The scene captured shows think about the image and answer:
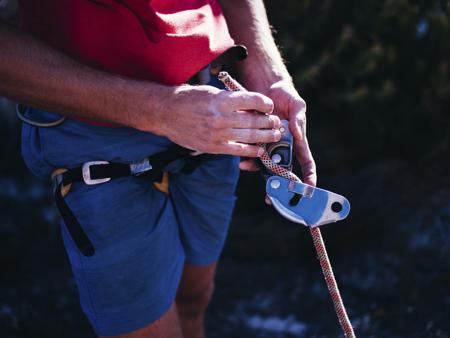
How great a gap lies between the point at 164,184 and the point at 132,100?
385mm

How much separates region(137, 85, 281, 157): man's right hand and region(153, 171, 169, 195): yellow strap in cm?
31

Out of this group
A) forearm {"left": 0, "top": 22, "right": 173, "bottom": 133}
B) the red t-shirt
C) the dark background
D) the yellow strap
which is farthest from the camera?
the dark background

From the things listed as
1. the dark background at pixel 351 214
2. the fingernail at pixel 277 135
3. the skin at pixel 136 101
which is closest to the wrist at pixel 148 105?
the skin at pixel 136 101

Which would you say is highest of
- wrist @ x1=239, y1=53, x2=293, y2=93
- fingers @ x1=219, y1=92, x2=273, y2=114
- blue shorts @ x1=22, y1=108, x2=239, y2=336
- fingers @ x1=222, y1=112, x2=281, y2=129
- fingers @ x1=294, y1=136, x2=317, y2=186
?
fingers @ x1=219, y1=92, x2=273, y2=114

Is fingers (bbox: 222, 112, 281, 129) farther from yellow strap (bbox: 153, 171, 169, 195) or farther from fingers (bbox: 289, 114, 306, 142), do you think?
yellow strap (bbox: 153, 171, 169, 195)

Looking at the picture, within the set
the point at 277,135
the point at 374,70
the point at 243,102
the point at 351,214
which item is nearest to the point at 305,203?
the point at 277,135

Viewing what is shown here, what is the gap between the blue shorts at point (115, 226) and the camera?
1424 mm

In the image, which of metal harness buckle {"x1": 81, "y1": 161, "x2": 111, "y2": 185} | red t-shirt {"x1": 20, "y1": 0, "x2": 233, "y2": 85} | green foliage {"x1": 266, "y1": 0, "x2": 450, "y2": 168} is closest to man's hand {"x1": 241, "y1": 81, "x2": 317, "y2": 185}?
red t-shirt {"x1": 20, "y1": 0, "x2": 233, "y2": 85}

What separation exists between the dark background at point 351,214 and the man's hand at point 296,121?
148 centimetres

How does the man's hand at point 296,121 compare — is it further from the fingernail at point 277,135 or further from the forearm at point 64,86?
the forearm at point 64,86

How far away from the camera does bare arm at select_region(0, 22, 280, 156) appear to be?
3.93 feet

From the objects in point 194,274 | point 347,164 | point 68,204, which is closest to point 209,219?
point 194,274

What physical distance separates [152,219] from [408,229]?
1966 millimetres

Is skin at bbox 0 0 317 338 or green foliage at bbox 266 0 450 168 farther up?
skin at bbox 0 0 317 338
